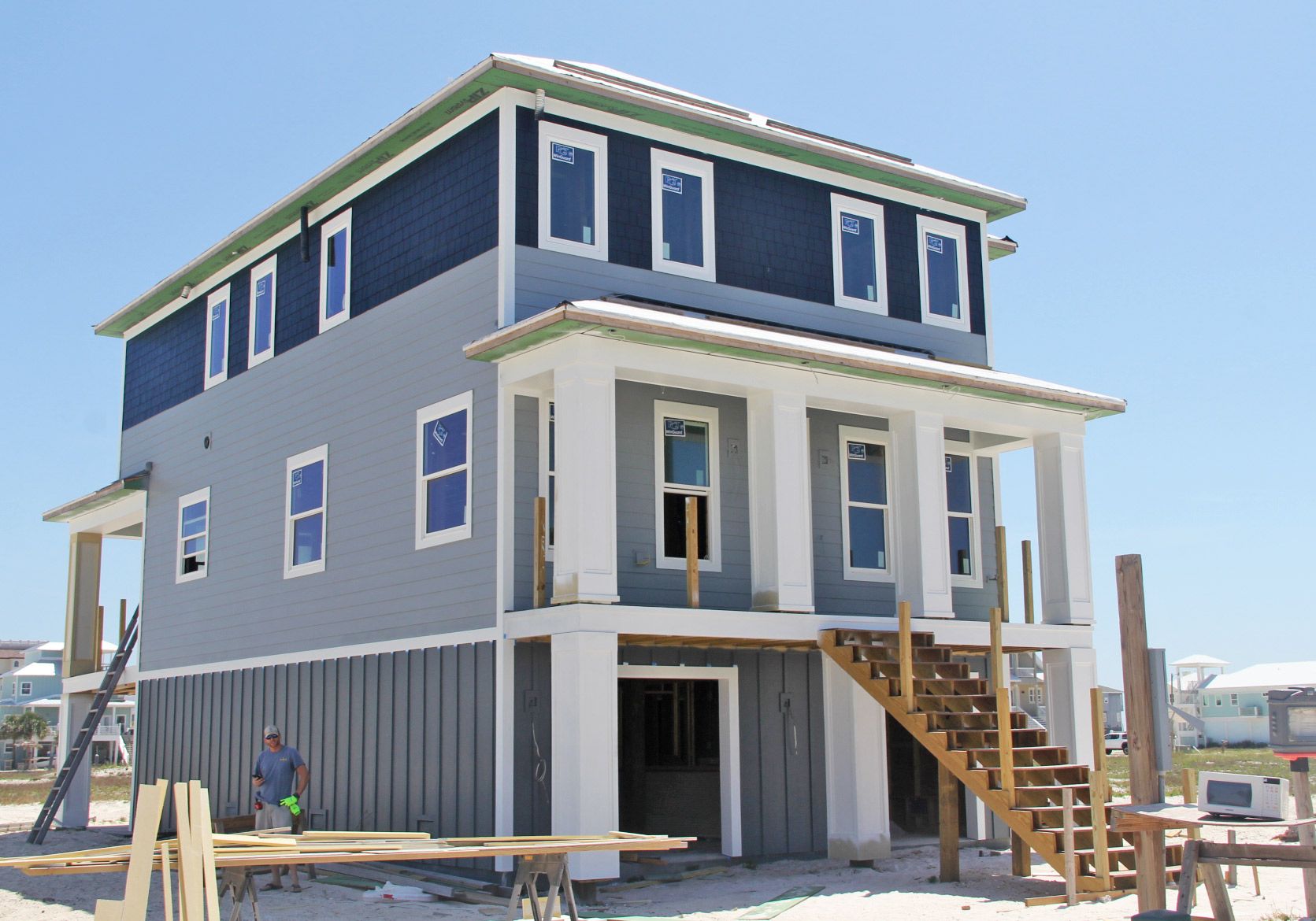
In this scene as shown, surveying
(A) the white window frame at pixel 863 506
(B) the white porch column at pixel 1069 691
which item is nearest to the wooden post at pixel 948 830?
(B) the white porch column at pixel 1069 691

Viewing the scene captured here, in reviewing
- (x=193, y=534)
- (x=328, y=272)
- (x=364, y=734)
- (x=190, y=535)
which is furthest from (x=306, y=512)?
(x=190, y=535)

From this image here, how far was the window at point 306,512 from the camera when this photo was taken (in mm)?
18094

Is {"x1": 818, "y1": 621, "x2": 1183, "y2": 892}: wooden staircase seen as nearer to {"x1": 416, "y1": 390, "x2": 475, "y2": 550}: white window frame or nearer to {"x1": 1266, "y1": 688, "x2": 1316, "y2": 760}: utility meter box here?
{"x1": 1266, "y1": 688, "x2": 1316, "y2": 760}: utility meter box

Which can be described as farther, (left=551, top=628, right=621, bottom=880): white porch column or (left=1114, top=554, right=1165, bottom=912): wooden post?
(left=551, top=628, right=621, bottom=880): white porch column

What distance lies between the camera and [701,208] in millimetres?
16797

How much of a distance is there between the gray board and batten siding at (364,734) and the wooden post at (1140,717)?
20.6 feet

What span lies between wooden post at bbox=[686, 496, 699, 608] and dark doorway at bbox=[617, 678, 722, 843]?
150 inches

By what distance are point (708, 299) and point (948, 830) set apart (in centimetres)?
659

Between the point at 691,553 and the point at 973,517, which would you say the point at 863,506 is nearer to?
the point at 973,517

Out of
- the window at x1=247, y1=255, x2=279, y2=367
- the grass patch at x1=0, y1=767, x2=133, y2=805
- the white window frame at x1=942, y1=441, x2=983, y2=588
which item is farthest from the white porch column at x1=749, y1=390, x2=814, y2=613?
the grass patch at x1=0, y1=767, x2=133, y2=805

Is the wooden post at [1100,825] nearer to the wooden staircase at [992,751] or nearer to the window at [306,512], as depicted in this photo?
the wooden staircase at [992,751]

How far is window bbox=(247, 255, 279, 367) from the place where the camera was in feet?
65.1

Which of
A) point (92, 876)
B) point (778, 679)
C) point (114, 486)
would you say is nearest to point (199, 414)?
point (114, 486)

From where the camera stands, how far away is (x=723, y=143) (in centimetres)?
1706
